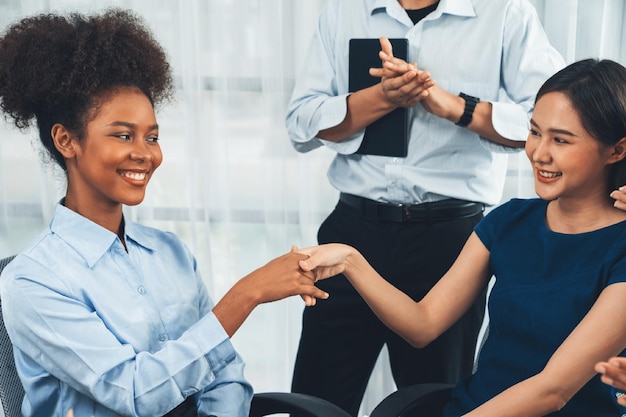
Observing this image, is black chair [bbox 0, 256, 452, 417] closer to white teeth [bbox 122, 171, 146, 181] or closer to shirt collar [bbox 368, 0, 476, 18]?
white teeth [bbox 122, 171, 146, 181]

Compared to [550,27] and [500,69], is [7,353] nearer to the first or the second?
[500,69]

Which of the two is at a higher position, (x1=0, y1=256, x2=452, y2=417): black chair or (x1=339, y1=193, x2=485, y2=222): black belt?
(x1=339, y1=193, x2=485, y2=222): black belt

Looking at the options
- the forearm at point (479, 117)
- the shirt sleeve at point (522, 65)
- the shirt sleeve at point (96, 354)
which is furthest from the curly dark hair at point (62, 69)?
the shirt sleeve at point (522, 65)

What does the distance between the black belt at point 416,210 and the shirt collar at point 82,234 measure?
70 centimetres

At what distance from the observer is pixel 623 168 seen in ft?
4.86

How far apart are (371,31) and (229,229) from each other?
3.52 ft

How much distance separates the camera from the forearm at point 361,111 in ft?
6.07

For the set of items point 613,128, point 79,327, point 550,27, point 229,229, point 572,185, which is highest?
point 550,27

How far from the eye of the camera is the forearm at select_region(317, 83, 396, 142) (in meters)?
1.85

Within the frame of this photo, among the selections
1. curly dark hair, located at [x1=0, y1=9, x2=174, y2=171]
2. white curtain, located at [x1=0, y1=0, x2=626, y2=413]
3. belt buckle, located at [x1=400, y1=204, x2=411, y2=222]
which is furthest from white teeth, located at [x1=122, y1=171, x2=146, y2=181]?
white curtain, located at [x1=0, y1=0, x2=626, y2=413]

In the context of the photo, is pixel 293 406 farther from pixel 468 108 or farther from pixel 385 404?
pixel 468 108

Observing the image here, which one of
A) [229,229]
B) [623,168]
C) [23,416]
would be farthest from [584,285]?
[229,229]

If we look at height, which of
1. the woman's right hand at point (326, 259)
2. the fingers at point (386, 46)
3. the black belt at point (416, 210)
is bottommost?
the woman's right hand at point (326, 259)

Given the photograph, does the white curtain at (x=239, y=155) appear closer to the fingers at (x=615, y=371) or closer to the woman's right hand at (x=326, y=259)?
the woman's right hand at (x=326, y=259)
